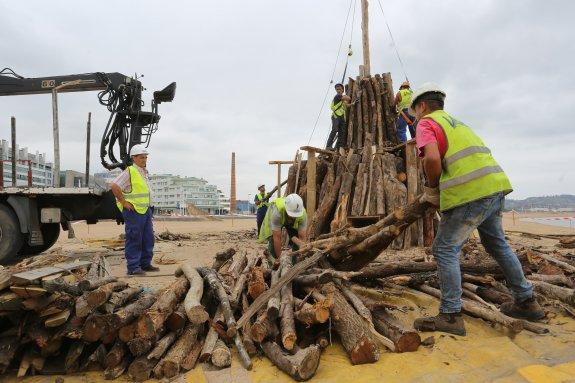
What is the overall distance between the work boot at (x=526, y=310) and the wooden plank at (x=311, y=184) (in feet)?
18.4

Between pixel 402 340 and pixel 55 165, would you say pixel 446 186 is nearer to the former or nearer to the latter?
pixel 402 340

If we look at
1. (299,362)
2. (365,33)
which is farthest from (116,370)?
(365,33)

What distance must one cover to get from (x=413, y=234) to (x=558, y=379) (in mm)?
6354

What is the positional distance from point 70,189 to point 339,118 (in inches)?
271

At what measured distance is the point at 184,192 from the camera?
69.9 metres

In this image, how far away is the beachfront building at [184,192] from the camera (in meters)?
67.2

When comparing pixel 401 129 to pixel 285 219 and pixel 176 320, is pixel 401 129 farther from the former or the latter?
pixel 176 320

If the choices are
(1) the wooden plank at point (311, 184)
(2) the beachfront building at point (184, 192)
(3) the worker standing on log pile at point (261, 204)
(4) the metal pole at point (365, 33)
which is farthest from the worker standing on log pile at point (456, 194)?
(2) the beachfront building at point (184, 192)

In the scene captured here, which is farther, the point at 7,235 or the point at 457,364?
the point at 7,235

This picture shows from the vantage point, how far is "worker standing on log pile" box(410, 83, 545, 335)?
359 centimetres

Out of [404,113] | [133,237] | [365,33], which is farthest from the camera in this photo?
[365,33]

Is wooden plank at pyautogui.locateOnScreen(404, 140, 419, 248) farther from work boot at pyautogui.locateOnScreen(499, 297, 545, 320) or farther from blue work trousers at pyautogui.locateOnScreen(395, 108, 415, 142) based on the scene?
work boot at pyautogui.locateOnScreen(499, 297, 545, 320)

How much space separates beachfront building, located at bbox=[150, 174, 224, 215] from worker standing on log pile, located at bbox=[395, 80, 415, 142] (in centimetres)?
5438

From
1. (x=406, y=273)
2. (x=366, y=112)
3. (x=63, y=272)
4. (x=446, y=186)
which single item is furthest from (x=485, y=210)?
(x=366, y=112)
